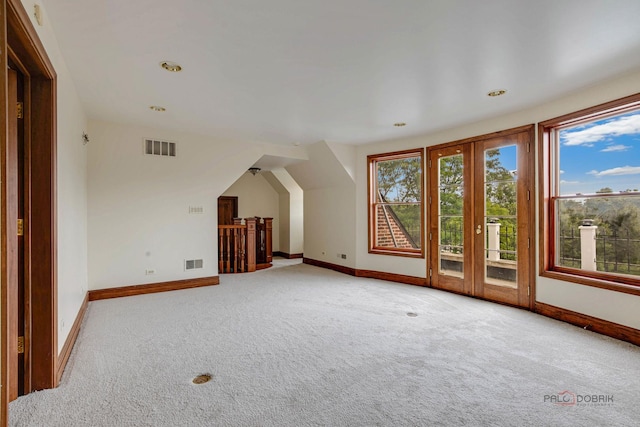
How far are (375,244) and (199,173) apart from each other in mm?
3350

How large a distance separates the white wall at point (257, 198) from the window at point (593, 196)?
648 centimetres

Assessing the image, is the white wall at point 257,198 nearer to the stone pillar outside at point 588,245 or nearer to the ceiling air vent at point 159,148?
the ceiling air vent at point 159,148

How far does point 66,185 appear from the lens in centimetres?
276

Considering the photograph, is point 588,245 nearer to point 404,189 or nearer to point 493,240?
point 493,240

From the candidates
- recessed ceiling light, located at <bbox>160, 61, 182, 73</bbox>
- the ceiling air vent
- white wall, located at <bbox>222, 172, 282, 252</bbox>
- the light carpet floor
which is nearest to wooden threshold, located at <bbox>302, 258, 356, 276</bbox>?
white wall, located at <bbox>222, 172, 282, 252</bbox>

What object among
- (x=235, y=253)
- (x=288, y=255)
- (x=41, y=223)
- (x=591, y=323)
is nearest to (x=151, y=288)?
(x=235, y=253)

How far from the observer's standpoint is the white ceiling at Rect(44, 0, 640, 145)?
2.04 metres

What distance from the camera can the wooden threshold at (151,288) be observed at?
4449 millimetres

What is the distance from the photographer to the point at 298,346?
2881mm

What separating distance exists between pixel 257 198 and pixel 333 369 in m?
6.96

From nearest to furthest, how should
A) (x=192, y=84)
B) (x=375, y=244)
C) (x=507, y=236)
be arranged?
(x=192, y=84) < (x=507, y=236) < (x=375, y=244)

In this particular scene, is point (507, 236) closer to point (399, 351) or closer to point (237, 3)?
point (399, 351)

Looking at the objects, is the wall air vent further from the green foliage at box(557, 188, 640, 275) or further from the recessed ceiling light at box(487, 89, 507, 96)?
the green foliage at box(557, 188, 640, 275)

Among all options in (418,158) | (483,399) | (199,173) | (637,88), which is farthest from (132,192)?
(637,88)
